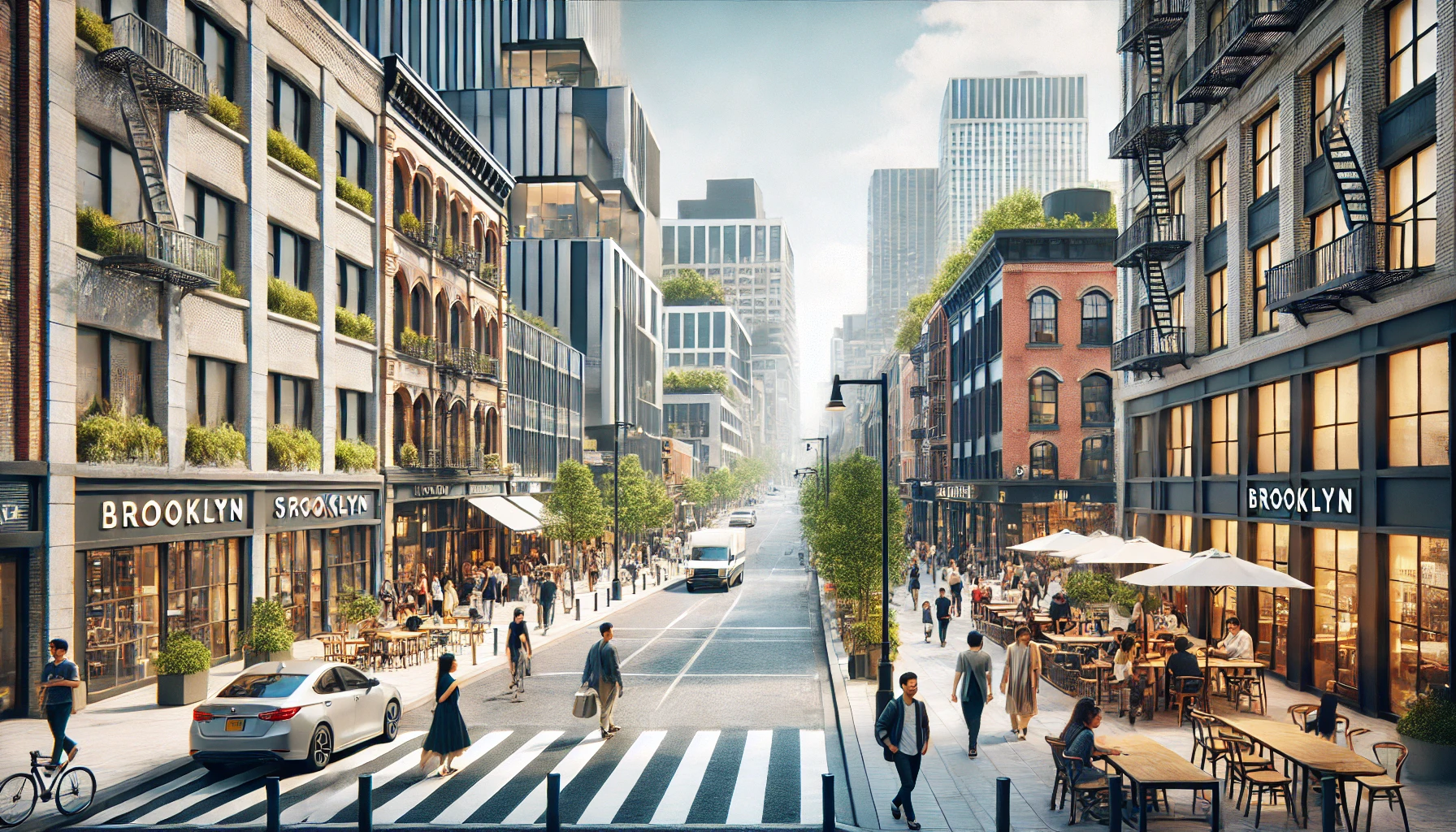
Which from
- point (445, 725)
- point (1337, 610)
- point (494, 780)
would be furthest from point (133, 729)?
point (1337, 610)

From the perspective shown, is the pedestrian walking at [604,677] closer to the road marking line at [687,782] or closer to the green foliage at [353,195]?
the road marking line at [687,782]

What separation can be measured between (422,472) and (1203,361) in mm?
26490

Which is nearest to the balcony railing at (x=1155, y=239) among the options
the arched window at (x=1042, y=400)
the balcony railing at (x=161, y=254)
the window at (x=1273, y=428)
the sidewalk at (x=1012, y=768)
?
the window at (x=1273, y=428)

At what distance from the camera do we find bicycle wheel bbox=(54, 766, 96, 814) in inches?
504

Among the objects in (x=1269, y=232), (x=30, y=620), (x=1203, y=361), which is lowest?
(x=30, y=620)

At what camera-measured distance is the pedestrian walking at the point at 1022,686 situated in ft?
56.3

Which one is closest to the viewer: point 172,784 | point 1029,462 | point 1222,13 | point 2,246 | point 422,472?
point 172,784

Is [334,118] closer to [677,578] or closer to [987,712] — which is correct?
[987,712]

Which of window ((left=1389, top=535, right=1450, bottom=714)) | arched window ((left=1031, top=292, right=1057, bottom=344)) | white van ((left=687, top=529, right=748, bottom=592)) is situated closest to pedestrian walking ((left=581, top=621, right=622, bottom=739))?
window ((left=1389, top=535, right=1450, bottom=714))

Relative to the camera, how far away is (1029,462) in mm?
52469

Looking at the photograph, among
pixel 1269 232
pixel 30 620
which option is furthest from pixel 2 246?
pixel 1269 232

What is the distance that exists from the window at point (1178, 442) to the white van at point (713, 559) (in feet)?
71.3

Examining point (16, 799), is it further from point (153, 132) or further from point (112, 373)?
point (153, 132)

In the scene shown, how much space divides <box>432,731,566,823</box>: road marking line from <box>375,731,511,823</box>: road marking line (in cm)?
48
